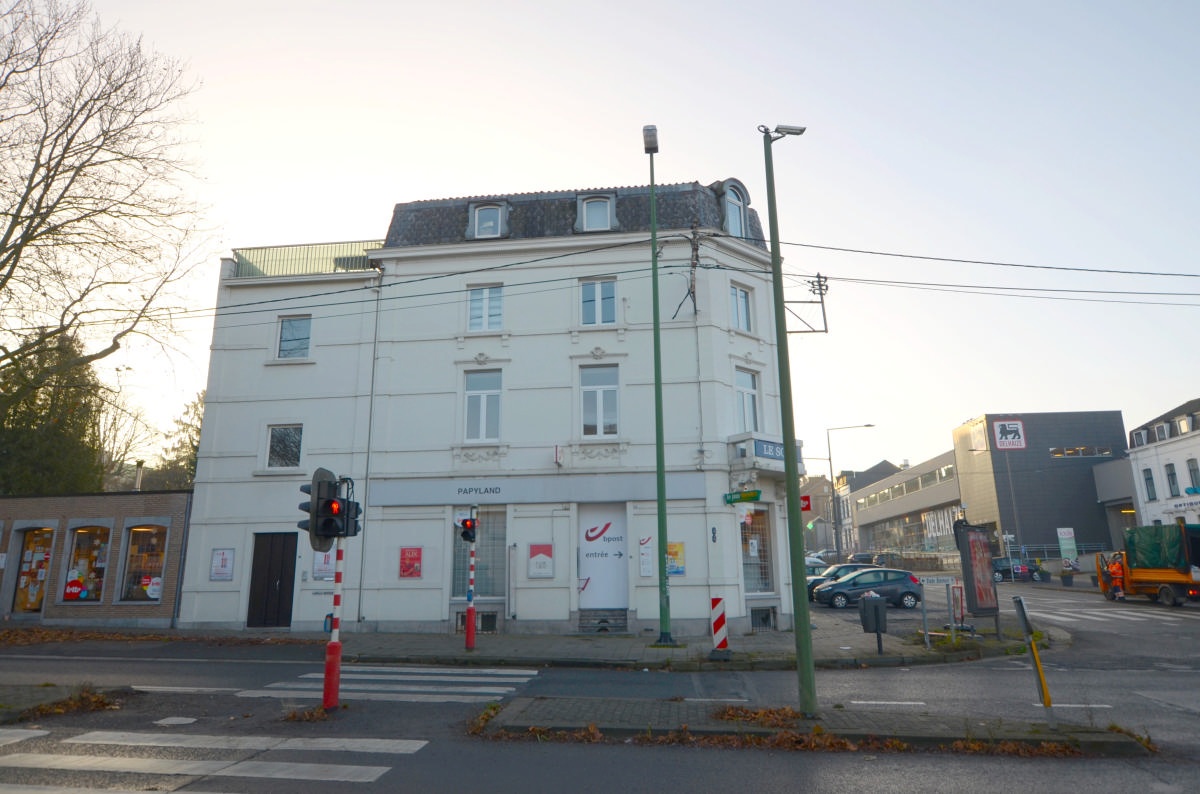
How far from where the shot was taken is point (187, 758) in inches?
287

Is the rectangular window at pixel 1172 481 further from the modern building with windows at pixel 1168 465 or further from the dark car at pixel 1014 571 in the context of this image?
the dark car at pixel 1014 571

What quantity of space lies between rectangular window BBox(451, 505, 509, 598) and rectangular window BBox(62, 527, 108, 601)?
11.3m

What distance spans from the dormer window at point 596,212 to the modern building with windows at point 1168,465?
126 ft

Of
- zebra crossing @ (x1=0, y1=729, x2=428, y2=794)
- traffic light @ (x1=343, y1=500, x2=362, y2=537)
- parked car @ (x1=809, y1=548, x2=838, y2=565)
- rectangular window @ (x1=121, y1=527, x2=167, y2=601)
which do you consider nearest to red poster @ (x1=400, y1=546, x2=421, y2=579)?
rectangular window @ (x1=121, y1=527, x2=167, y2=601)

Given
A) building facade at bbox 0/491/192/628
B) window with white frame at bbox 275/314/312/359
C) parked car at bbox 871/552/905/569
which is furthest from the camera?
parked car at bbox 871/552/905/569

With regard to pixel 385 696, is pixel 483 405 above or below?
above

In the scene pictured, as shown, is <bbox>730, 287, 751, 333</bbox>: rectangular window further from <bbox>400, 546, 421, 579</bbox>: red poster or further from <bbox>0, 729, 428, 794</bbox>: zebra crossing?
<bbox>0, 729, 428, 794</bbox>: zebra crossing

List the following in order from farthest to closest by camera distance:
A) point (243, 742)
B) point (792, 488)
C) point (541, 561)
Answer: point (541, 561) → point (792, 488) → point (243, 742)

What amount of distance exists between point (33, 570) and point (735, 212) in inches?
983

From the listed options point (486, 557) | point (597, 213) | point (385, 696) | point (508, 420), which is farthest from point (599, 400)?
point (385, 696)

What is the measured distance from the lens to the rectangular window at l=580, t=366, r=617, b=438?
2023 centimetres

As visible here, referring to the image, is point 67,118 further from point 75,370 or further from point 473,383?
point 473,383

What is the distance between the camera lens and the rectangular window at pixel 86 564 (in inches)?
869

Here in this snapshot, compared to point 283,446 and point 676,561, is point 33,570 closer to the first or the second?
point 283,446
